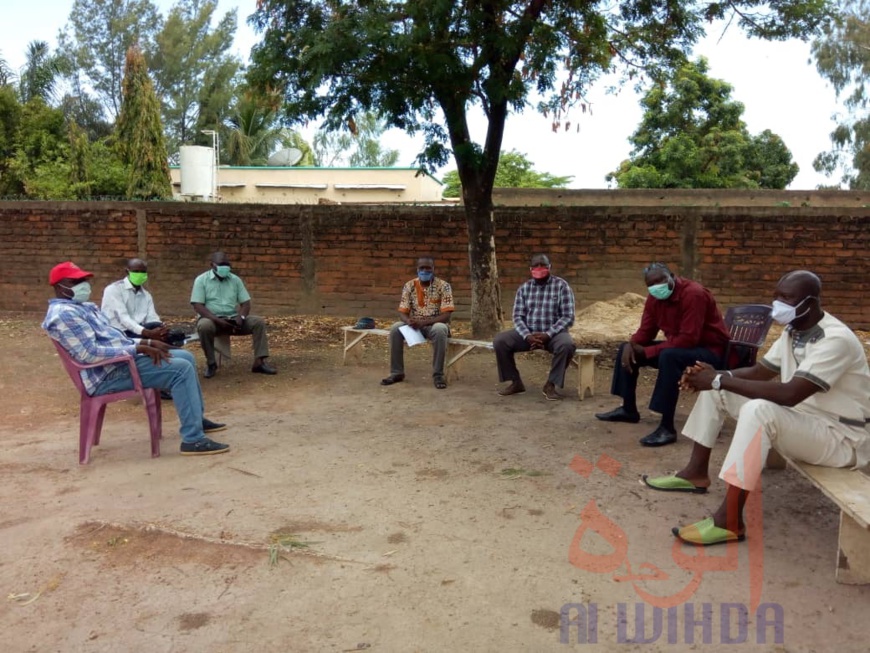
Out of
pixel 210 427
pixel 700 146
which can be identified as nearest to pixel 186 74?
pixel 700 146

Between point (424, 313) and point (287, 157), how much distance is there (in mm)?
16302

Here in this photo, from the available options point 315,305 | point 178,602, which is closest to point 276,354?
point 315,305

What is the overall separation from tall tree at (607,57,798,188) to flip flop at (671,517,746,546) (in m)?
20.8

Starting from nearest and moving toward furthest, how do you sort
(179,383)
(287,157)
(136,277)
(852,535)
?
(852,535) < (179,383) < (136,277) < (287,157)

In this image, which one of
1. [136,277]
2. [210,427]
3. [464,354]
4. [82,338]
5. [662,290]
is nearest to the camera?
[82,338]

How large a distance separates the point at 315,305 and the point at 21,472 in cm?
635

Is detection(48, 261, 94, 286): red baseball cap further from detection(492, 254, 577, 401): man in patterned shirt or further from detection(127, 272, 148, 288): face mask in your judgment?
detection(492, 254, 577, 401): man in patterned shirt

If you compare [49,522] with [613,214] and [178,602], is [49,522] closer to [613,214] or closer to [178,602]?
[178,602]

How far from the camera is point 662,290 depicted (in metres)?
5.36

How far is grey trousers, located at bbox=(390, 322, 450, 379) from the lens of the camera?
23.8ft

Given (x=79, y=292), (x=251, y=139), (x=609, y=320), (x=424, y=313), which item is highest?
(x=251, y=139)

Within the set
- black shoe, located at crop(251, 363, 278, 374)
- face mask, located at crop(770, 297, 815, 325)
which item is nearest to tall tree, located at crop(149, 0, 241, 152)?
black shoe, located at crop(251, 363, 278, 374)

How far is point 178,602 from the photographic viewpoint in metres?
3.12

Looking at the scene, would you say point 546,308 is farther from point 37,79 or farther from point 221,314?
point 37,79
